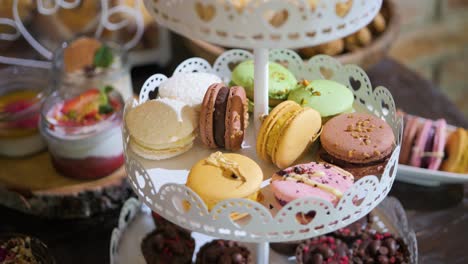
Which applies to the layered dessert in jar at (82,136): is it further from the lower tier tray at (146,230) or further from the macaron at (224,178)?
the macaron at (224,178)

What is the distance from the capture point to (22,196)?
1.32 metres

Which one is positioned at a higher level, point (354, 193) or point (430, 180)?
point (354, 193)

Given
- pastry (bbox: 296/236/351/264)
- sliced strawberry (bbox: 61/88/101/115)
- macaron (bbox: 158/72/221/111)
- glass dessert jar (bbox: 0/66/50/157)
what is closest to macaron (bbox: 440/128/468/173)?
pastry (bbox: 296/236/351/264)

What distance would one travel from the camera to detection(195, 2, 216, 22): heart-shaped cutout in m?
0.80

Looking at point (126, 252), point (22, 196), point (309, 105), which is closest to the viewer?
point (309, 105)

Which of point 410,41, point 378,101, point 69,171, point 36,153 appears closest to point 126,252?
point 69,171

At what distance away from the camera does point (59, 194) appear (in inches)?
51.9

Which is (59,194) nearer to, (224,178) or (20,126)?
(20,126)

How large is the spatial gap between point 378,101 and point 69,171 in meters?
0.67

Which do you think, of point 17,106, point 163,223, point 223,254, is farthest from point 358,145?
point 17,106

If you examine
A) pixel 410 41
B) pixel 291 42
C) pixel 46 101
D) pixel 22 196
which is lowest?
pixel 410 41

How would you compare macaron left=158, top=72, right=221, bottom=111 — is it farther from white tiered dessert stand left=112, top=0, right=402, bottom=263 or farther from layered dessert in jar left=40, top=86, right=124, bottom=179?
layered dessert in jar left=40, top=86, right=124, bottom=179

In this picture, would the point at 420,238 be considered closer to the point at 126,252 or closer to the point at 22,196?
the point at 126,252

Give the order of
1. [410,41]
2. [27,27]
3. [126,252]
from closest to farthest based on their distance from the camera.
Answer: [126,252]
[27,27]
[410,41]
